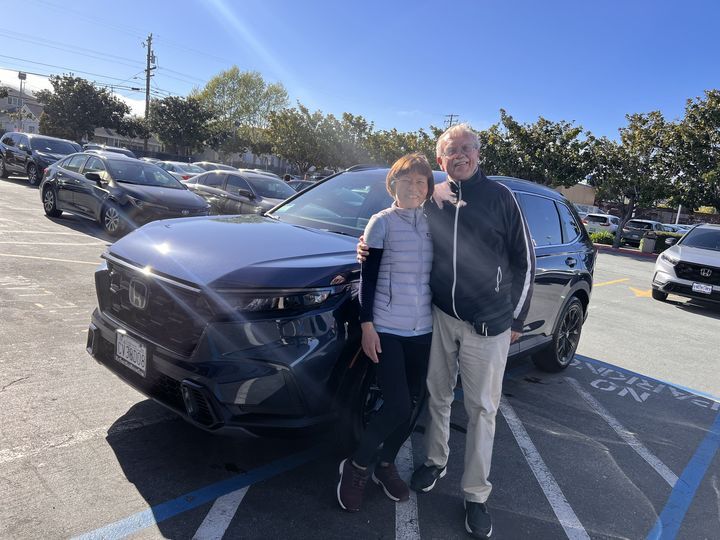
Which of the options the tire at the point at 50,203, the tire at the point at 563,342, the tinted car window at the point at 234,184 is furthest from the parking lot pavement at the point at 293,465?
the tinted car window at the point at 234,184

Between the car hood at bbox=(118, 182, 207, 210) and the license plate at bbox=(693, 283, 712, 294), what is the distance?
9.25 metres

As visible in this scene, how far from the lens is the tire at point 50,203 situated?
36.3 feet

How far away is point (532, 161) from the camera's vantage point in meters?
29.0

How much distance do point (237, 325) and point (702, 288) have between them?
9.96m

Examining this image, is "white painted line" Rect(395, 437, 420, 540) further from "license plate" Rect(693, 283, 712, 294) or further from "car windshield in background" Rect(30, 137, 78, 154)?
"car windshield in background" Rect(30, 137, 78, 154)

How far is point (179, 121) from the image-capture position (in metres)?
45.5

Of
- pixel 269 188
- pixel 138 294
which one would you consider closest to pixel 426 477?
pixel 138 294

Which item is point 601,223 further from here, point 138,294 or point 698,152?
point 138,294

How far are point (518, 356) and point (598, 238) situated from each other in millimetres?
25578

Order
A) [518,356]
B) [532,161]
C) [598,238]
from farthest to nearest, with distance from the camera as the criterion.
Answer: [532,161], [598,238], [518,356]

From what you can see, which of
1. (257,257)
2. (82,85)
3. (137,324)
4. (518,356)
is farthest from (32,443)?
(82,85)

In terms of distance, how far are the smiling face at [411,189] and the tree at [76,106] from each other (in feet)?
153

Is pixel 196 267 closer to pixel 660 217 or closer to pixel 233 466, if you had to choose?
pixel 233 466

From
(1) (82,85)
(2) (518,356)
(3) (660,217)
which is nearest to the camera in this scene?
(2) (518,356)
